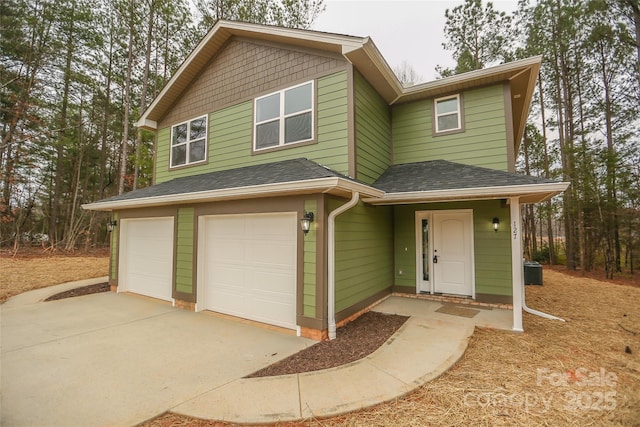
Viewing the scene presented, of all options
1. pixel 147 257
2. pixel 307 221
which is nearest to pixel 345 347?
pixel 307 221

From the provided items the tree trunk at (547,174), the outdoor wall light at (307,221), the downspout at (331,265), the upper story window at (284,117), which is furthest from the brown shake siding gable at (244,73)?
the tree trunk at (547,174)

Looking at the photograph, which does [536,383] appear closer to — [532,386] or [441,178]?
[532,386]

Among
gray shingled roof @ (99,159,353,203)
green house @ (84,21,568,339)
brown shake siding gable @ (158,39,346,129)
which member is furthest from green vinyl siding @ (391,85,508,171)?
gray shingled roof @ (99,159,353,203)

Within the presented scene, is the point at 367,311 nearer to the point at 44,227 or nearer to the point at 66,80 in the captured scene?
the point at 66,80

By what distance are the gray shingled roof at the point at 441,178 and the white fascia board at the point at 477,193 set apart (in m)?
0.11

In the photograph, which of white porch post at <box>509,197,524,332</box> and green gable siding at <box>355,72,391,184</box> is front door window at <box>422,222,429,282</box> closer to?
green gable siding at <box>355,72,391,184</box>

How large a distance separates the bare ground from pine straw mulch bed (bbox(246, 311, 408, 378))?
0.69 meters

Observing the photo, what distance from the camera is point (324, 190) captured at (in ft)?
13.7

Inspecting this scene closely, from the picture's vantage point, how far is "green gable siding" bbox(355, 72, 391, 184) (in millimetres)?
5531

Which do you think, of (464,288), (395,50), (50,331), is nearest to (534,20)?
(395,50)

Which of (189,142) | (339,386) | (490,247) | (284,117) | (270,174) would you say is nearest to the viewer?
(339,386)

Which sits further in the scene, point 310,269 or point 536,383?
point 310,269

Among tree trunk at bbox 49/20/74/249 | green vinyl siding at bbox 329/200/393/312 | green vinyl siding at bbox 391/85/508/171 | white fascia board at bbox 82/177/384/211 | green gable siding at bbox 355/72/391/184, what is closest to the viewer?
white fascia board at bbox 82/177/384/211

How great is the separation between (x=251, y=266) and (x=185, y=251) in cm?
179
